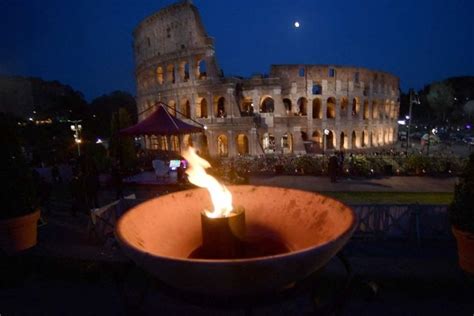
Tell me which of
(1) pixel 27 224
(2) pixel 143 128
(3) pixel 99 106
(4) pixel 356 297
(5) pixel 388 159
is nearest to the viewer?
(4) pixel 356 297

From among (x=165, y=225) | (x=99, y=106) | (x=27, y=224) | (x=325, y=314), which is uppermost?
(x=99, y=106)

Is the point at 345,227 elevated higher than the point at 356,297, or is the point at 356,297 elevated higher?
the point at 345,227

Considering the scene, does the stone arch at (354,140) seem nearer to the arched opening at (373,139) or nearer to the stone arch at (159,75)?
the arched opening at (373,139)

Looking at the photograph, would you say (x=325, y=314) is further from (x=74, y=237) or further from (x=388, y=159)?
(x=388, y=159)

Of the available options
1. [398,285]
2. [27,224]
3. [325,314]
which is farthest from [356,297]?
[27,224]

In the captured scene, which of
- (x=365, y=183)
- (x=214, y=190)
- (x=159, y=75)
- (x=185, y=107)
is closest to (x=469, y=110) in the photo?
(x=185, y=107)

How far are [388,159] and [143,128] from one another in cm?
1313

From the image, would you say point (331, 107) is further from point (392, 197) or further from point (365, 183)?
point (392, 197)

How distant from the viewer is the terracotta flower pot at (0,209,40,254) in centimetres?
561

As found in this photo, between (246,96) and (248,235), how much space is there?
30.4 metres

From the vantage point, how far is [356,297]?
14.6 ft

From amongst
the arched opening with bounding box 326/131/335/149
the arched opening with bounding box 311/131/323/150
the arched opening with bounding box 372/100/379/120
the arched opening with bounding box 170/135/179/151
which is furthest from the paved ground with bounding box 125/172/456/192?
the arched opening with bounding box 372/100/379/120

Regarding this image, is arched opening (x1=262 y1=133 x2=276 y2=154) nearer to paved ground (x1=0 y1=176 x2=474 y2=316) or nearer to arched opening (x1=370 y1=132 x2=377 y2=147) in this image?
arched opening (x1=370 y1=132 x2=377 y2=147)

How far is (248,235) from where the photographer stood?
2.59 metres
